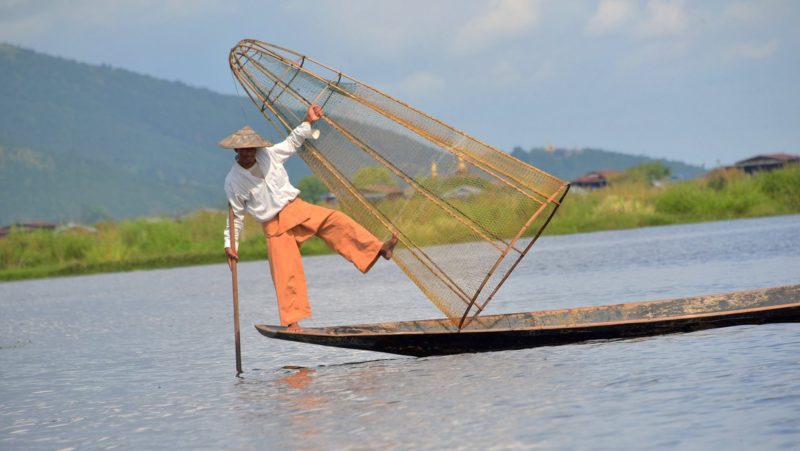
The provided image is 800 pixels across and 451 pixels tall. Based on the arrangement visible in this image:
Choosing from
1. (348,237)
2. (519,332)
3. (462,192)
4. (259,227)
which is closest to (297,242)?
(348,237)

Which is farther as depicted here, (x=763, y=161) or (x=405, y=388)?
(x=763, y=161)

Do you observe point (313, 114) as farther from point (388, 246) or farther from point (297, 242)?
point (388, 246)

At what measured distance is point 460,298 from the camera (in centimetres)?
838

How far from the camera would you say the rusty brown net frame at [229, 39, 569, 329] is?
26.6 feet

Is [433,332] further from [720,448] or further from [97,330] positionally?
[97,330]

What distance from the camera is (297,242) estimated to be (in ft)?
28.2

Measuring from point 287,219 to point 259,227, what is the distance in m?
25.7

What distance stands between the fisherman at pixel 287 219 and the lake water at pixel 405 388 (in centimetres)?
68

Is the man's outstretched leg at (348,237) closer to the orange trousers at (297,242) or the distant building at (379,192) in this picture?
the orange trousers at (297,242)

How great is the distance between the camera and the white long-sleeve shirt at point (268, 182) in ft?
27.5

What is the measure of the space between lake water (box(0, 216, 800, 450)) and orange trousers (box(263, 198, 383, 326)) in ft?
1.85

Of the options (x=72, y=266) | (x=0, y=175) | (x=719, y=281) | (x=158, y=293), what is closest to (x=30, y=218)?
(x=0, y=175)

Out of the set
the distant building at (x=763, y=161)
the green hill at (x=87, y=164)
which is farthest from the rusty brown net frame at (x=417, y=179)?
the green hill at (x=87, y=164)

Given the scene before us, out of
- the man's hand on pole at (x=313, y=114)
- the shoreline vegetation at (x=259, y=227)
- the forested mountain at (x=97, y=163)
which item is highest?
the forested mountain at (x=97, y=163)
